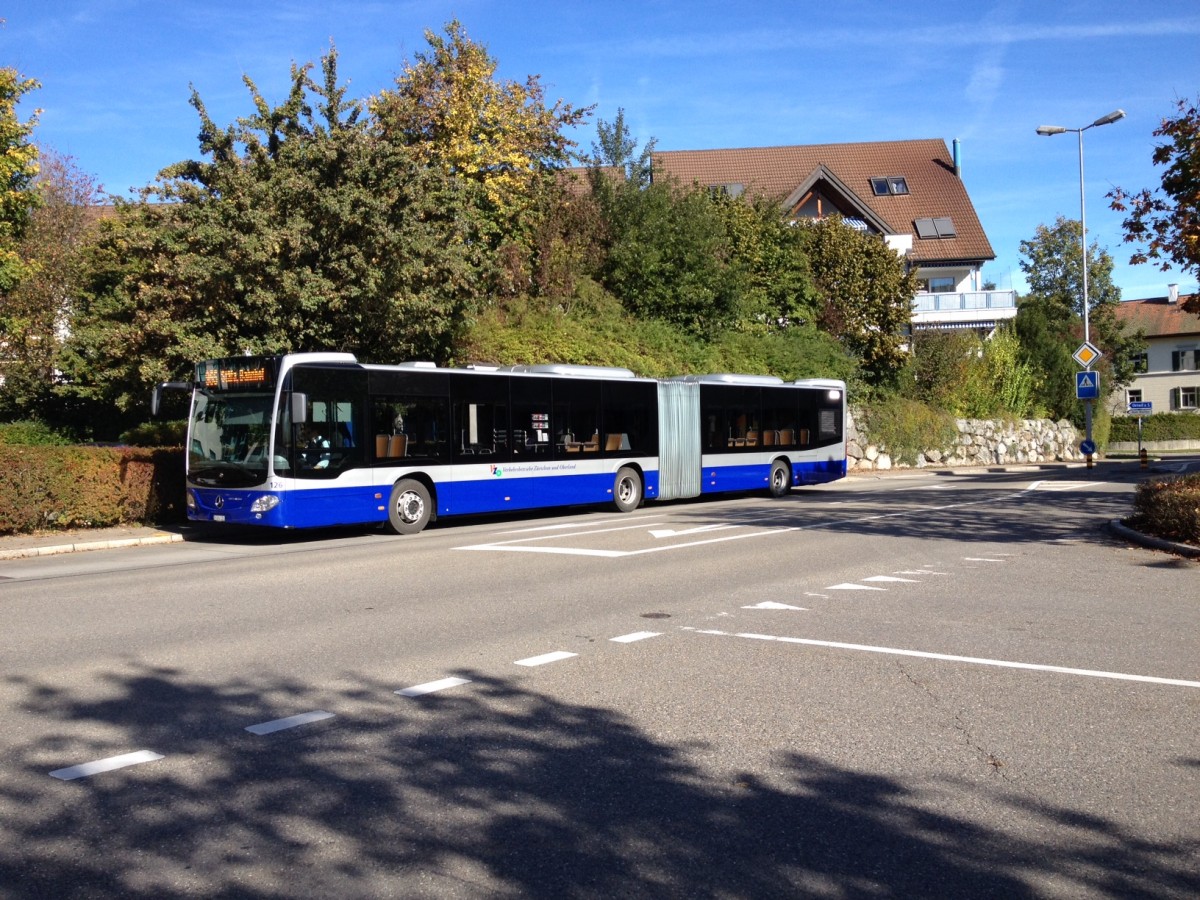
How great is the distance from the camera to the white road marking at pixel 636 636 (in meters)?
8.70

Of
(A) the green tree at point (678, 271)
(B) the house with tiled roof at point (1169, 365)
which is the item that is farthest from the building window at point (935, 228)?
(B) the house with tiled roof at point (1169, 365)

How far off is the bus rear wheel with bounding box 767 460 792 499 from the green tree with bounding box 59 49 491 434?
885 centimetres

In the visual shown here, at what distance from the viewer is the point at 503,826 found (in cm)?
468

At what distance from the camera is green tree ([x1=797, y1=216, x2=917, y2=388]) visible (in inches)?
1650

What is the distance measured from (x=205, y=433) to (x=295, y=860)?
14.8 m

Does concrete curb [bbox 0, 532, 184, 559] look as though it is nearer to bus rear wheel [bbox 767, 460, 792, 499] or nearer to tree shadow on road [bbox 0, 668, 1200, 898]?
tree shadow on road [bbox 0, 668, 1200, 898]

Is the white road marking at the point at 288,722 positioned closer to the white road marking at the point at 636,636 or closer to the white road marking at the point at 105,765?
the white road marking at the point at 105,765

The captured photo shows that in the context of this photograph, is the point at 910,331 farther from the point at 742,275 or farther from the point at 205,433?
the point at 205,433

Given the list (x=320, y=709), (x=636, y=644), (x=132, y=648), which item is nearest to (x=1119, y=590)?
(x=636, y=644)

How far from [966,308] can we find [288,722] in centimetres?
4909

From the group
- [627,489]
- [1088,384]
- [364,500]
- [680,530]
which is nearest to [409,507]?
[364,500]

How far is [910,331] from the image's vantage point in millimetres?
47719

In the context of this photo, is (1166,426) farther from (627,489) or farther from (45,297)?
(45,297)

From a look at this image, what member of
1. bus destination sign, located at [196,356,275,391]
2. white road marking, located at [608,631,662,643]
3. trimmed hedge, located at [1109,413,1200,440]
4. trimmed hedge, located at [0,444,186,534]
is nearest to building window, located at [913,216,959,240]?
trimmed hedge, located at [1109,413,1200,440]
